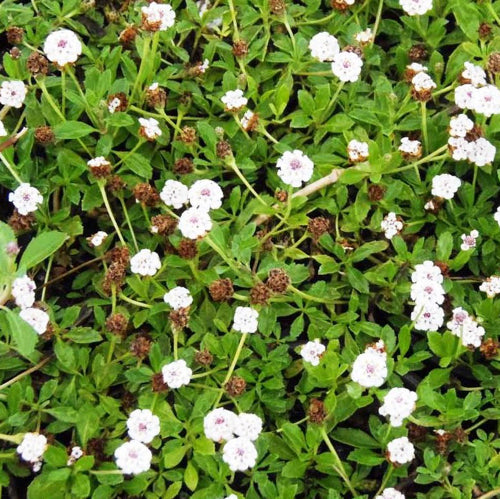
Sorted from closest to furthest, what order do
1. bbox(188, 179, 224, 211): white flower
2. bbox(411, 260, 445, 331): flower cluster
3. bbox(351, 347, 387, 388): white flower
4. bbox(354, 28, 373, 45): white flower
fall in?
bbox(351, 347, 387, 388): white flower → bbox(411, 260, 445, 331): flower cluster → bbox(188, 179, 224, 211): white flower → bbox(354, 28, 373, 45): white flower

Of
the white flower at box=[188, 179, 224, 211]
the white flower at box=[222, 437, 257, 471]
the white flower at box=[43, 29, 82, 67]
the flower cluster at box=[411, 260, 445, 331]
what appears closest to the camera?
the white flower at box=[222, 437, 257, 471]

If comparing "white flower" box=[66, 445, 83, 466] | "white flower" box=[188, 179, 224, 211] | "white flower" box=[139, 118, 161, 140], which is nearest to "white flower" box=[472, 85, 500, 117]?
"white flower" box=[188, 179, 224, 211]

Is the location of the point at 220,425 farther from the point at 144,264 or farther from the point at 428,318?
the point at 428,318

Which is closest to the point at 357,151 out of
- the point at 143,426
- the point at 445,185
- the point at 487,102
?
the point at 445,185

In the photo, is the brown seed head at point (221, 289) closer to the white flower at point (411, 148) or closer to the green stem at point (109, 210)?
the green stem at point (109, 210)

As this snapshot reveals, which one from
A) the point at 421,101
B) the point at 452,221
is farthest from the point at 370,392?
the point at 421,101

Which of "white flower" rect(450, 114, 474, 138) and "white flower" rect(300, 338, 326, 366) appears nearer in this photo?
"white flower" rect(300, 338, 326, 366)

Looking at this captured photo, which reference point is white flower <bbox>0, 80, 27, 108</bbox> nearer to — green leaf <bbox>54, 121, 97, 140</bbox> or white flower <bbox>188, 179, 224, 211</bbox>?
green leaf <bbox>54, 121, 97, 140</bbox>
